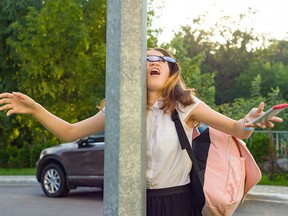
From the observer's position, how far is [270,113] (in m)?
2.54

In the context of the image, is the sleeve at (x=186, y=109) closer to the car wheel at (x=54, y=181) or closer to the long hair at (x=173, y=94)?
the long hair at (x=173, y=94)

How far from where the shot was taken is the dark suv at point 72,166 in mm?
12571

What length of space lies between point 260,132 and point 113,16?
675 inches

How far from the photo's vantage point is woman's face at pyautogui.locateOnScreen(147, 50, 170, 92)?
2.97 metres

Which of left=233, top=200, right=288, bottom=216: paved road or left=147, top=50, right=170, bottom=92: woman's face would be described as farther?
left=233, top=200, right=288, bottom=216: paved road

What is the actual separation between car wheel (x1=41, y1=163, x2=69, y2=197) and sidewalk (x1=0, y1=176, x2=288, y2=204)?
330 centimetres

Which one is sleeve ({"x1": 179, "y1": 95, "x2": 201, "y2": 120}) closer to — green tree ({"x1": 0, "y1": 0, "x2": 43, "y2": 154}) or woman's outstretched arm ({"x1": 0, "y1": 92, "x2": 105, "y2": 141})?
woman's outstretched arm ({"x1": 0, "y1": 92, "x2": 105, "y2": 141})

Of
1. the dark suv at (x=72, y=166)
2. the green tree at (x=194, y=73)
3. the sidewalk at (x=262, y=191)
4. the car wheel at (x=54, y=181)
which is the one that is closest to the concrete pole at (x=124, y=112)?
the dark suv at (x=72, y=166)

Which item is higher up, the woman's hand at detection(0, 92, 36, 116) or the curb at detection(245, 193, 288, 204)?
the woman's hand at detection(0, 92, 36, 116)

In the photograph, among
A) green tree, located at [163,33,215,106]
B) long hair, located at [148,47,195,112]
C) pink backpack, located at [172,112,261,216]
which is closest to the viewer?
pink backpack, located at [172,112,261,216]

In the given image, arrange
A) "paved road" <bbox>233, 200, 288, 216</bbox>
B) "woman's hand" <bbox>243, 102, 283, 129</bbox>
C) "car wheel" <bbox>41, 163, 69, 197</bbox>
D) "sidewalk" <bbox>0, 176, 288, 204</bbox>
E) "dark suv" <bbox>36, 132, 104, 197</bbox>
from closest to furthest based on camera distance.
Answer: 1. "woman's hand" <bbox>243, 102, 283, 129</bbox>
2. "paved road" <bbox>233, 200, 288, 216</bbox>
3. "dark suv" <bbox>36, 132, 104, 197</bbox>
4. "sidewalk" <bbox>0, 176, 288, 204</bbox>
5. "car wheel" <bbox>41, 163, 69, 197</bbox>

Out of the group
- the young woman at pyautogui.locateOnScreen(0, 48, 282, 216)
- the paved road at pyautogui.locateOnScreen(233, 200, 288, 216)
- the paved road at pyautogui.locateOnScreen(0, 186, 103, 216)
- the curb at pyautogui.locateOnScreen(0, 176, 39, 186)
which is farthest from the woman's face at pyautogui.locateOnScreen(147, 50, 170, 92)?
the curb at pyautogui.locateOnScreen(0, 176, 39, 186)

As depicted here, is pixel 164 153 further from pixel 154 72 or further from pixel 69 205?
pixel 69 205

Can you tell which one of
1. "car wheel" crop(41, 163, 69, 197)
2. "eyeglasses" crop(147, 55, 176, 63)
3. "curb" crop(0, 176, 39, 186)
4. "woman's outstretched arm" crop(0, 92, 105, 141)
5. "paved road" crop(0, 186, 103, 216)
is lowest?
"curb" crop(0, 176, 39, 186)
